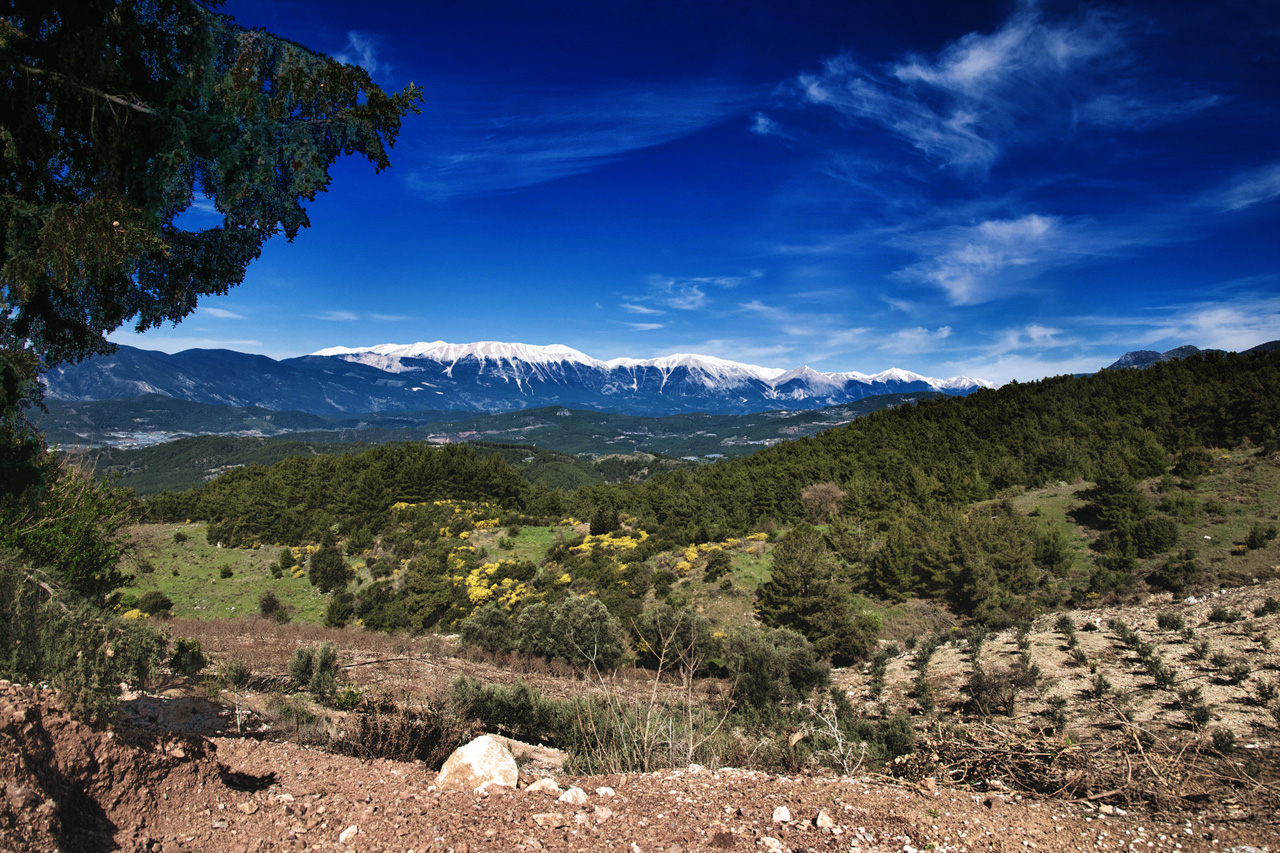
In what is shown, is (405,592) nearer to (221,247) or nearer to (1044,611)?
(221,247)

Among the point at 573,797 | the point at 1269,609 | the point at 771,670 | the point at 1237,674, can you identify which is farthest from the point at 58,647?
the point at 1269,609

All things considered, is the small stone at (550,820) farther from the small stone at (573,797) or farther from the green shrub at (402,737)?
the green shrub at (402,737)

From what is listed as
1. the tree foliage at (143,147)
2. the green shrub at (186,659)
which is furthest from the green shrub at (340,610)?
the tree foliage at (143,147)

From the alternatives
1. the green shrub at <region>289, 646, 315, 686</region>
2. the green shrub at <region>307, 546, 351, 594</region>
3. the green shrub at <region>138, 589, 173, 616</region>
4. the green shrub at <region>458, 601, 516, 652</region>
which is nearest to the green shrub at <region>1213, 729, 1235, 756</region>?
the green shrub at <region>289, 646, 315, 686</region>

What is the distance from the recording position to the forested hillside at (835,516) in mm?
19859

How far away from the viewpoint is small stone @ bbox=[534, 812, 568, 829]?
11.3ft

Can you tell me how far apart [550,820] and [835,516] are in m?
28.3

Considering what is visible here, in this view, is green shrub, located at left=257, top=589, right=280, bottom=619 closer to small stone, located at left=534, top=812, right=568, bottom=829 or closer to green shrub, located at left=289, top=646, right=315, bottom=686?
green shrub, located at left=289, top=646, right=315, bottom=686

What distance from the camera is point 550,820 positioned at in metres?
3.48

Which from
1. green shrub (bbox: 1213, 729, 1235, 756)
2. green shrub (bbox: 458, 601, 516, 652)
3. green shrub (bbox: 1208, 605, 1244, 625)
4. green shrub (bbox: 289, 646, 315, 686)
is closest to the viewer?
green shrub (bbox: 1213, 729, 1235, 756)

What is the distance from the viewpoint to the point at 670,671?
14.9m

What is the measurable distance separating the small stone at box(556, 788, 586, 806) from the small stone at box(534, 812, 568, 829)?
24 cm

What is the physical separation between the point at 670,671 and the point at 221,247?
556 inches

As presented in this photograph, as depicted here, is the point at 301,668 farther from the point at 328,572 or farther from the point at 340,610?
the point at 328,572
